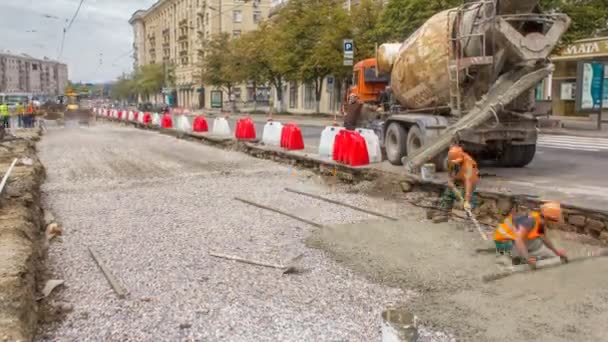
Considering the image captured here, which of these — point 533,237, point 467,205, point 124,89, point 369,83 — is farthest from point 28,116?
point 124,89

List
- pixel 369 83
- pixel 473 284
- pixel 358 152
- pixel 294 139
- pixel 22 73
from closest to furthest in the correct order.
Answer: pixel 473 284, pixel 358 152, pixel 294 139, pixel 369 83, pixel 22 73

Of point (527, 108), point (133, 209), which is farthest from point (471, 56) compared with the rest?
point (133, 209)

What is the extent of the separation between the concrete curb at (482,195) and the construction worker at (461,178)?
10.7 inches

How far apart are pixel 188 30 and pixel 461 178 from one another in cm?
9463

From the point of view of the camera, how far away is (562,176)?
35.6ft

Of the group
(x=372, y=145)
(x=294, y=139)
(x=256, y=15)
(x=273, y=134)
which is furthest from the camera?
(x=256, y=15)

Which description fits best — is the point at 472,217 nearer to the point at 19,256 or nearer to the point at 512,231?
the point at 512,231

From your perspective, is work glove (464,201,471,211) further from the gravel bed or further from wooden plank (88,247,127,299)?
wooden plank (88,247,127,299)

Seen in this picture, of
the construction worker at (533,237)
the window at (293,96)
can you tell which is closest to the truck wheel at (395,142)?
the construction worker at (533,237)

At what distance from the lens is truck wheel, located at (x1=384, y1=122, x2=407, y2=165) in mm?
12609

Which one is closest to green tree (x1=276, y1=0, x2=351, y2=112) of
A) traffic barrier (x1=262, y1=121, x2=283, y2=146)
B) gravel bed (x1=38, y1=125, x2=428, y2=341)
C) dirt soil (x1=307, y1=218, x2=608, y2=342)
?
traffic barrier (x1=262, y1=121, x2=283, y2=146)

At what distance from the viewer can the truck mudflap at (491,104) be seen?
32.6 ft

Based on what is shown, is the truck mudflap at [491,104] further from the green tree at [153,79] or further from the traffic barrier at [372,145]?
the green tree at [153,79]

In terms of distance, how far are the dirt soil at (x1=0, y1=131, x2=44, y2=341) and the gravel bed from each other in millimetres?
323
